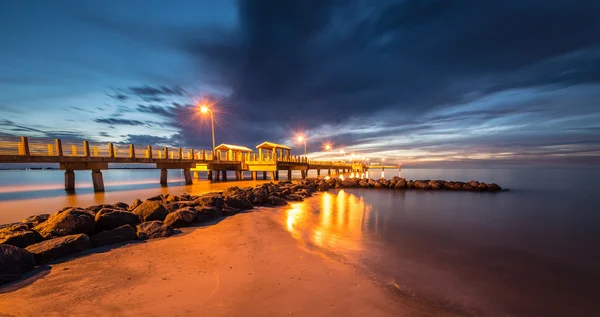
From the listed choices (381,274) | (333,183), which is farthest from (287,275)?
(333,183)

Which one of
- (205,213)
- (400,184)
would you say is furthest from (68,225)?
(400,184)

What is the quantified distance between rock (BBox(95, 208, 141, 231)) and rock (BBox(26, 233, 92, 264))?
3.50 feet

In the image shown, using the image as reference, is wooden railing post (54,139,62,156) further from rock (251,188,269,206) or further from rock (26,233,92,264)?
rock (26,233,92,264)

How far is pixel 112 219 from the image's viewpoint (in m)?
6.89

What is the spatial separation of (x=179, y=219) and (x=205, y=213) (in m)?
1.12

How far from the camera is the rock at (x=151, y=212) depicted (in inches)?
315

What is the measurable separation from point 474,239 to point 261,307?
837cm

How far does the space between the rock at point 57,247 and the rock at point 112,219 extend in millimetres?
1068

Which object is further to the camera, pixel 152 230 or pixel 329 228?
pixel 329 228

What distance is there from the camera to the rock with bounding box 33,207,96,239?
6028 millimetres

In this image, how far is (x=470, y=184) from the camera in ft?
80.9

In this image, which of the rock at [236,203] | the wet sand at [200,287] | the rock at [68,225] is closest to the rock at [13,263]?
the wet sand at [200,287]

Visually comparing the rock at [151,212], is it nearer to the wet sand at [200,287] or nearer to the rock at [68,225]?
the rock at [68,225]

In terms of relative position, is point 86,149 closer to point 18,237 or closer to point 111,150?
point 111,150
